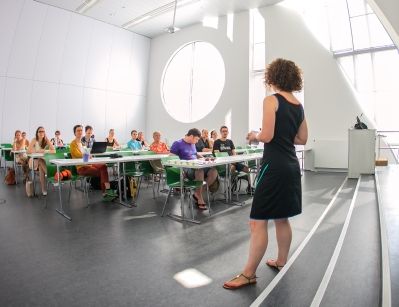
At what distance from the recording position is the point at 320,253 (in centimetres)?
278

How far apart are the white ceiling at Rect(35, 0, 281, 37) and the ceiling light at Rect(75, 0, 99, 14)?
0.09m

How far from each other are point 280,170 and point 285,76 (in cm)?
66

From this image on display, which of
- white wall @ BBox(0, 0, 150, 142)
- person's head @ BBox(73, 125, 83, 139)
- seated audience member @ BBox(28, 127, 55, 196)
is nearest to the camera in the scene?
person's head @ BBox(73, 125, 83, 139)

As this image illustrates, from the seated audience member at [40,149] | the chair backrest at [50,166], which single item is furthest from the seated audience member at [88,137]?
the chair backrest at [50,166]

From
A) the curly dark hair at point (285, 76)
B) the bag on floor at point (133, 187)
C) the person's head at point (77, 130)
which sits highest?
the curly dark hair at point (285, 76)

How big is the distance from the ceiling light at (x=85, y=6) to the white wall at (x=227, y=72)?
3.72m

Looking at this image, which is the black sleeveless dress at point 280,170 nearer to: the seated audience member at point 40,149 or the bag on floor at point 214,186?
the bag on floor at point 214,186

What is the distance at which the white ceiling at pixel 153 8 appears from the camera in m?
10.3

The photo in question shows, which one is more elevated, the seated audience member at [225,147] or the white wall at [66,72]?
the white wall at [66,72]

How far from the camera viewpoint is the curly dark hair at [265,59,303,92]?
2076mm

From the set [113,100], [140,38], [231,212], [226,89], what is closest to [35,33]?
[113,100]

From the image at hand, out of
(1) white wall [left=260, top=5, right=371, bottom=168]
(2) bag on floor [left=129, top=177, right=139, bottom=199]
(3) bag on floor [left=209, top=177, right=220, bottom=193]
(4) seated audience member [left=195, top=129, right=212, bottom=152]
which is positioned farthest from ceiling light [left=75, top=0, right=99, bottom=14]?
(3) bag on floor [left=209, top=177, right=220, bottom=193]

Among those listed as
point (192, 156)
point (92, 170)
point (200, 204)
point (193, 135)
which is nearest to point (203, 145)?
point (192, 156)

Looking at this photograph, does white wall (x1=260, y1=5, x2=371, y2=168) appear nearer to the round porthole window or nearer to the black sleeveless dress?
the round porthole window
